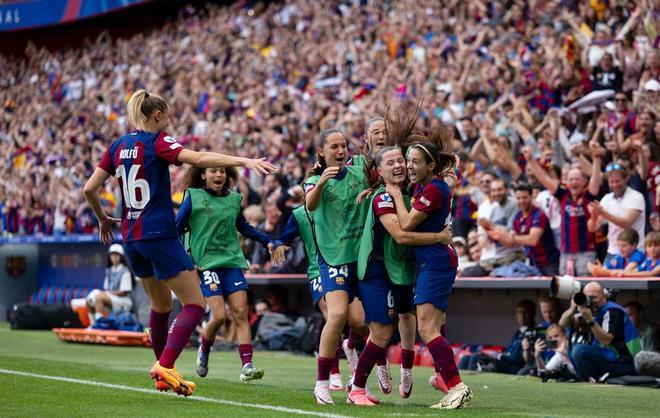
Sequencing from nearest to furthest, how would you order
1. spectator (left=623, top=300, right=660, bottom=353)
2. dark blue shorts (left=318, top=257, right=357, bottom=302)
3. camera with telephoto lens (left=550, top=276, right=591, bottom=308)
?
dark blue shorts (left=318, top=257, right=357, bottom=302), camera with telephoto lens (left=550, top=276, right=591, bottom=308), spectator (left=623, top=300, right=660, bottom=353)

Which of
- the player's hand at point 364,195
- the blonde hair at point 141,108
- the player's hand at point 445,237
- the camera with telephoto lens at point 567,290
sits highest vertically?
the blonde hair at point 141,108

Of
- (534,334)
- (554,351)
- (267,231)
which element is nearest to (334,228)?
(554,351)

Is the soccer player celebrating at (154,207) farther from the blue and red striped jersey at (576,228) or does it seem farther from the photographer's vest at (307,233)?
the blue and red striped jersey at (576,228)

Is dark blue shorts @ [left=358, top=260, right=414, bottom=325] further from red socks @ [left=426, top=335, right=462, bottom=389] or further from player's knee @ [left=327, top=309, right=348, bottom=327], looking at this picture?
red socks @ [left=426, top=335, right=462, bottom=389]

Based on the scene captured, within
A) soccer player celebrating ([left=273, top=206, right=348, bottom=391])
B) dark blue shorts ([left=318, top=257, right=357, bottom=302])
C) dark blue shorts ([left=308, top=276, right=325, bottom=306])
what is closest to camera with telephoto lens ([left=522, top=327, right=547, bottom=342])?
soccer player celebrating ([left=273, top=206, right=348, bottom=391])

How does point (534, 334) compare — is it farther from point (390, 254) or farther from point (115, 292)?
point (115, 292)

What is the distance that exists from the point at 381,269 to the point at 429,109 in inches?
425

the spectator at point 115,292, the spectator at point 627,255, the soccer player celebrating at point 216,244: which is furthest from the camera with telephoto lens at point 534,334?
the spectator at point 115,292

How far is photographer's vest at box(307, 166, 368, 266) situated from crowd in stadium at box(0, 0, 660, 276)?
0.80 metres

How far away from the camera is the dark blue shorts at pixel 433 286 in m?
8.47

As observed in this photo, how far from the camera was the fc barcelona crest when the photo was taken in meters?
25.1

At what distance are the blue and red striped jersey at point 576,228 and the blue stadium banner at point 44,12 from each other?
29.6 m

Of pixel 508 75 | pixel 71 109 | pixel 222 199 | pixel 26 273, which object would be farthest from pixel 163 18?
pixel 222 199

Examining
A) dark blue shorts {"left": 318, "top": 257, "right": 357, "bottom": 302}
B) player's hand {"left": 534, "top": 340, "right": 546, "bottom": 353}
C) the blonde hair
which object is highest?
the blonde hair
